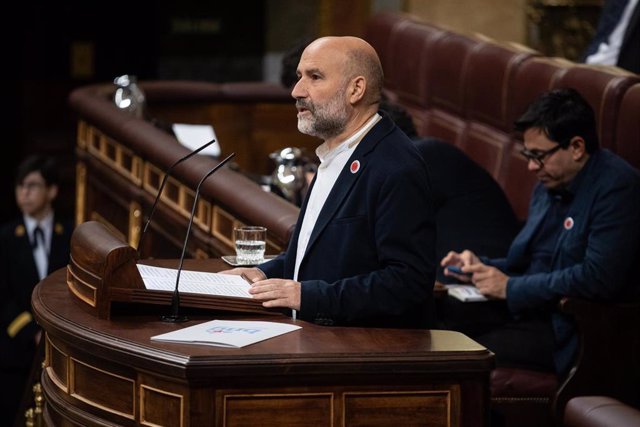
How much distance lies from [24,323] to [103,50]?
327 cm

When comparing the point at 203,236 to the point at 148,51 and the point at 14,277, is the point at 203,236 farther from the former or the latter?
the point at 148,51

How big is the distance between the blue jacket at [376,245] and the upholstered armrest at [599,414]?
1.41ft

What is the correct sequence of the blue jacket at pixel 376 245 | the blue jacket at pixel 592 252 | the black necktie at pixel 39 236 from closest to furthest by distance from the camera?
the blue jacket at pixel 376 245 → the blue jacket at pixel 592 252 → the black necktie at pixel 39 236

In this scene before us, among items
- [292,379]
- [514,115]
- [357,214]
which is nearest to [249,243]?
[357,214]

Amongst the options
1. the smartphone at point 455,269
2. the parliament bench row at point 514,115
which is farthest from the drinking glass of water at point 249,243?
the smartphone at point 455,269

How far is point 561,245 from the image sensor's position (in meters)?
4.18

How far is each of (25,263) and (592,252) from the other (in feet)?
10.2

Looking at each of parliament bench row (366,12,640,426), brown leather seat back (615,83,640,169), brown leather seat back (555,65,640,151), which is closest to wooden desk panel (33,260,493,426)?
parliament bench row (366,12,640,426)

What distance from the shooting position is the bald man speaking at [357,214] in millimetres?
2893

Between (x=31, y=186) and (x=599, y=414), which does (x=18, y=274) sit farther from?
(x=599, y=414)

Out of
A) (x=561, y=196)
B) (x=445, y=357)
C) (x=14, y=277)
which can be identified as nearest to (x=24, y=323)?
(x=14, y=277)

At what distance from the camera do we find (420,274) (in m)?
2.90

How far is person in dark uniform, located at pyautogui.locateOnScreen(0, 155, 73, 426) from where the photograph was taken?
6.00m

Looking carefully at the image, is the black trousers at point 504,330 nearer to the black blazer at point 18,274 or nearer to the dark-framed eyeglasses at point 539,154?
the dark-framed eyeglasses at point 539,154
